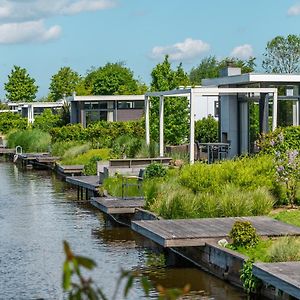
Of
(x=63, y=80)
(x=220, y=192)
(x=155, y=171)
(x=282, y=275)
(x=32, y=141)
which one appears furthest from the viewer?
(x=63, y=80)

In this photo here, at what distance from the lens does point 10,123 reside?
7025 cm

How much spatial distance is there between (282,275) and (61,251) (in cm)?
751

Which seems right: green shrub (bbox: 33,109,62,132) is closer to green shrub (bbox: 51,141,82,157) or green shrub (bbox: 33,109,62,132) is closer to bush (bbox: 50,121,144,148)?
bush (bbox: 50,121,144,148)

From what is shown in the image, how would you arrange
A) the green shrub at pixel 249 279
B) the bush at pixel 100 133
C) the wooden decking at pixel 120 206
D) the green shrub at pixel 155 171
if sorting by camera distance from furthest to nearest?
the bush at pixel 100 133 → the green shrub at pixel 155 171 → the wooden decking at pixel 120 206 → the green shrub at pixel 249 279

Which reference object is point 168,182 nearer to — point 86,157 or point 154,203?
point 154,203

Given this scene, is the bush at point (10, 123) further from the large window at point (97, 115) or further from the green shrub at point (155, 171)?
the green shrub at point (155, 171)

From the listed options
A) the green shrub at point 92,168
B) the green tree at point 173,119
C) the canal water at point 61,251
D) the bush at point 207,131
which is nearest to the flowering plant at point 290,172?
the canal water at point 61,251

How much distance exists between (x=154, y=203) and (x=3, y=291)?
596cm

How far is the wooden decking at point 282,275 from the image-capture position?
10.1 meters

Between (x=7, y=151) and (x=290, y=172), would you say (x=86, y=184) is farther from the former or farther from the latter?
(x=7, y=151)

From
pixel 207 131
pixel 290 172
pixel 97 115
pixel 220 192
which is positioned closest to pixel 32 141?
pixel 97 115

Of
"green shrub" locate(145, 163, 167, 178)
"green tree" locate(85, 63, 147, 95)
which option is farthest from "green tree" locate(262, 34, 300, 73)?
"green shrub" locate(145, 163, 167, 178)

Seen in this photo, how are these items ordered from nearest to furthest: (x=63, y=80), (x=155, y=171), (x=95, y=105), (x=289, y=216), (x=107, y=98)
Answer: (x=289, y=216) < (x=155, y=171) < (x=107, y=98) < (x=95, y=105) < (x=63, y=80)

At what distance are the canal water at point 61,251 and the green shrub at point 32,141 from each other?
1927 centimetres
